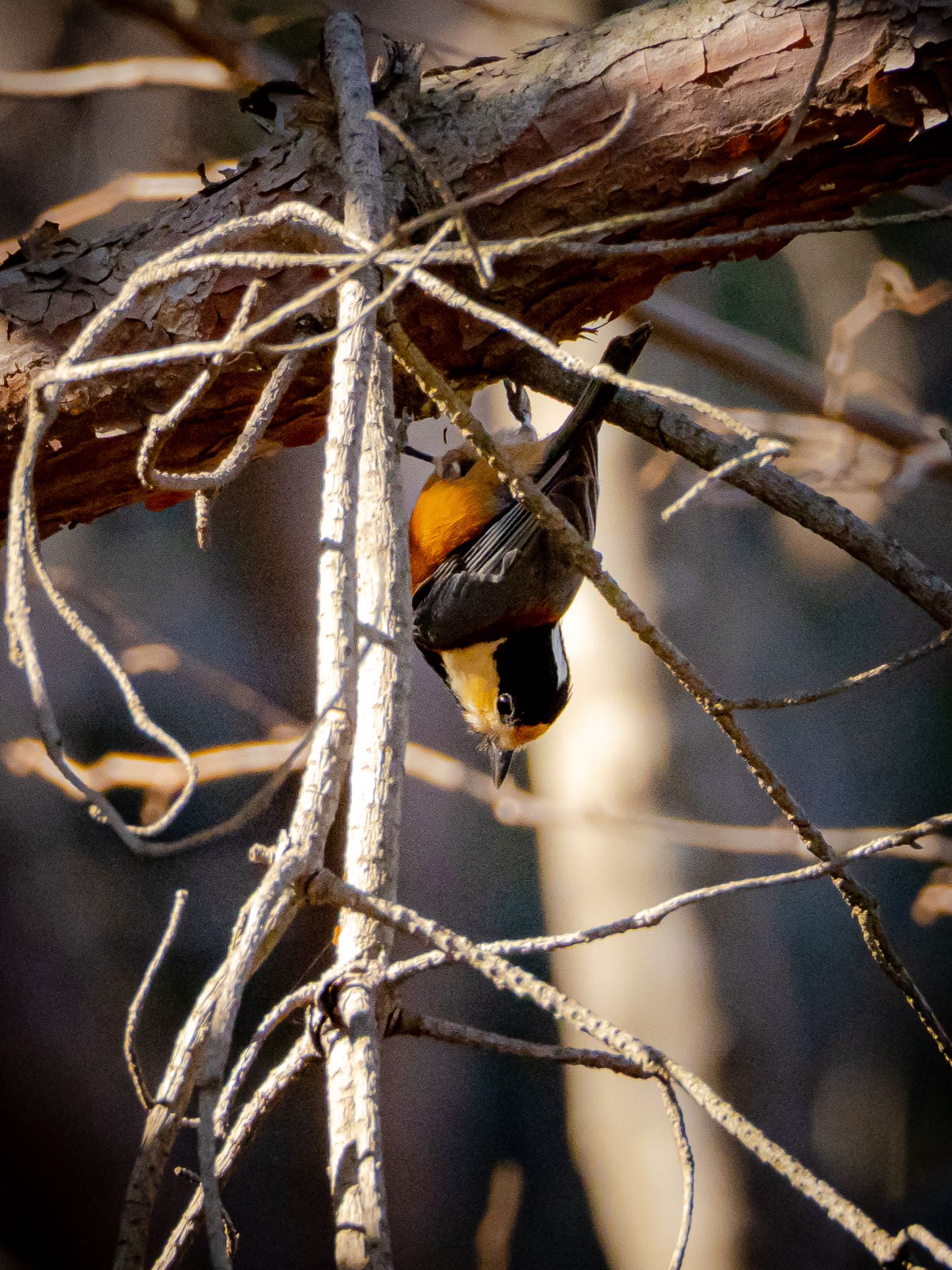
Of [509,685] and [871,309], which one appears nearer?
[509,685]

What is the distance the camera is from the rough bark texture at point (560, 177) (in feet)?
2.44

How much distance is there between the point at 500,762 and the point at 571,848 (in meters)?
0.35

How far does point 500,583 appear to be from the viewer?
4.23 ft

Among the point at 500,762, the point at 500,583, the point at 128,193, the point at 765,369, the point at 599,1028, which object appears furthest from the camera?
the point at 765,369

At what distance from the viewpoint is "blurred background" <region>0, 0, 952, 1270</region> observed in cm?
147

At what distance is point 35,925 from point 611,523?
1288 mm

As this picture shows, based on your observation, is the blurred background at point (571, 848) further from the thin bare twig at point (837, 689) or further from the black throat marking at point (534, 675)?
the thin bare twig at point (837, 689)

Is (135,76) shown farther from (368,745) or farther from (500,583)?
(368,745)

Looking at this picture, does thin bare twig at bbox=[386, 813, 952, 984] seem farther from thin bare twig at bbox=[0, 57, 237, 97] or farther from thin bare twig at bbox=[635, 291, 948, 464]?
thin bare twig at bbox=[0, 57, 237, 97]

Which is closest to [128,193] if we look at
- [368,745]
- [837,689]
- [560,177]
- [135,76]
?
[135,76]

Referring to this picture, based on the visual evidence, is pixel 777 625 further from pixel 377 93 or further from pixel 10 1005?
pixel 10 1005

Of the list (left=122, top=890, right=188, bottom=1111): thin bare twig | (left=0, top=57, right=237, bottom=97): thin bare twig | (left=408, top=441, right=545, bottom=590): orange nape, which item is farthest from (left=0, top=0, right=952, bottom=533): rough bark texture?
(left=0, top=57, right=237, bottom=97): thin bare twig

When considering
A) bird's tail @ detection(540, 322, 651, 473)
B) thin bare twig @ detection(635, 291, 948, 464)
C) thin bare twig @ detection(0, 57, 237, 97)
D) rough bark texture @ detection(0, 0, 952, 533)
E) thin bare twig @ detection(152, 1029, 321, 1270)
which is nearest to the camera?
thin bare twig @ detection(152, 1029, 321, 1270)

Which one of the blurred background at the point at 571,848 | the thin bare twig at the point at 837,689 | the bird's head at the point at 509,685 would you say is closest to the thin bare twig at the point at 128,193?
the blurred background at the point at 571,848
